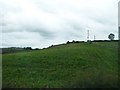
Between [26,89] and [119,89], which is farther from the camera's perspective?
[26,89]

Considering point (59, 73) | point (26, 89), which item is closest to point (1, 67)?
point (59, 73)

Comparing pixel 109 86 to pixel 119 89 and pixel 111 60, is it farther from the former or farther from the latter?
pixel 111 60

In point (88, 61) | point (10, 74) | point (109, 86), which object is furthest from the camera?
point (88, 61)

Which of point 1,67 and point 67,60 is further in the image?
point 67,60

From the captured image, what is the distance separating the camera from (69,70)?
52.0 meters

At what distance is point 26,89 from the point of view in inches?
1347

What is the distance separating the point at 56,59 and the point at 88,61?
6.87 metres

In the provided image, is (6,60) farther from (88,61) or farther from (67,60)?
(88,61)

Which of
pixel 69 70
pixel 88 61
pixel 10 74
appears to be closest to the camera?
pixel 10 74

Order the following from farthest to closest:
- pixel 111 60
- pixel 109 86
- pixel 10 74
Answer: pixel 111 60, pixel 10 74, pixel 109 86


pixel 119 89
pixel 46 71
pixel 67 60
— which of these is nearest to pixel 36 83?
pixel 46 71

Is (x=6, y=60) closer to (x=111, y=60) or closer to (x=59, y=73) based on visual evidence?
(x=59, y=73)

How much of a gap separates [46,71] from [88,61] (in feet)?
38.8

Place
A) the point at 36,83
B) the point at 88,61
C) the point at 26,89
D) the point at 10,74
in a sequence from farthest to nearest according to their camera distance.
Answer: the point at 88,61 → the point at 10,74 → the point at 36,83 → the point at 26,89
